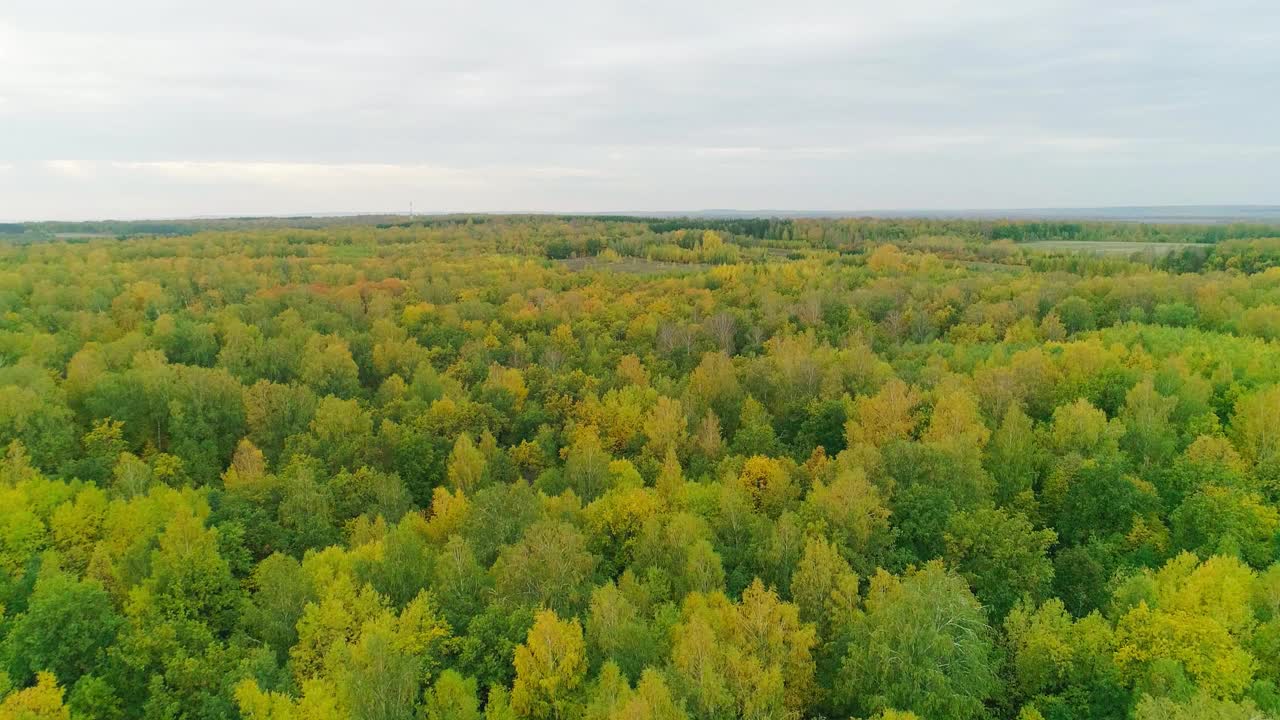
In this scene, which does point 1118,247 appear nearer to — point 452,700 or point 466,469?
point 466,469

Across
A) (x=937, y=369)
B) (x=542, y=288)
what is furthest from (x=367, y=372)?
(x=937, y=369)

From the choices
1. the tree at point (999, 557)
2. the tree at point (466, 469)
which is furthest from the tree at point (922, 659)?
the tree at point (466, 469)

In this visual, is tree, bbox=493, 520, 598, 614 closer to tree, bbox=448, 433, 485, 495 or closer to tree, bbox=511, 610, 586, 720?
tree, bbox=511, 610, 586, 720

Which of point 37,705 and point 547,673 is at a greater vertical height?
point 547,673

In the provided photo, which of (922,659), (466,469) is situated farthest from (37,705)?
(922,659)

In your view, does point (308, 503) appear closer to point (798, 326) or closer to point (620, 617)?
point (620, 617)

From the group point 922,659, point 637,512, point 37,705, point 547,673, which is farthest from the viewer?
point 637,512

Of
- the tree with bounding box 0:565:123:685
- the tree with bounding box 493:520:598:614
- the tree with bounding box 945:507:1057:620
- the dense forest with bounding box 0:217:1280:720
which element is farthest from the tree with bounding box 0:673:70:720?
the tree with bounding box 945:507:1057:620

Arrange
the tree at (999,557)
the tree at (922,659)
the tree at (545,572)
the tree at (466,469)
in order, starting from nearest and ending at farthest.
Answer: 1. the tree at (922,659)
2. the tree at (545,572)
3. the tree at (999,557)
4. the tree at (466,469)

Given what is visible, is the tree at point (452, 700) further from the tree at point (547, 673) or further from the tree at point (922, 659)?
the tree at point (922, 659)

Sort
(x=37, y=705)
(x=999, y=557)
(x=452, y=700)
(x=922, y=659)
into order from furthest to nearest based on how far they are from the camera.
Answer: (x=999, y=557) → (x=452, y=700) → (x=37, y=705) → (x=922, y=659)
